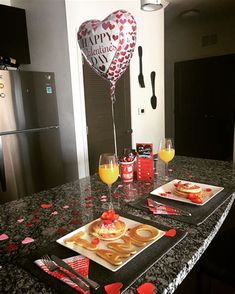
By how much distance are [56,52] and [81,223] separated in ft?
7.25

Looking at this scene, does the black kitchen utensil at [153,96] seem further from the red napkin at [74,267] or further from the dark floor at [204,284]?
the red napkin at [74,267]

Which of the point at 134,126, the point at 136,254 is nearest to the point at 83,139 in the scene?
the point at 134,126

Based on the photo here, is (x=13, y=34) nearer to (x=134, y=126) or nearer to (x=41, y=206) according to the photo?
(x=134, y=126)

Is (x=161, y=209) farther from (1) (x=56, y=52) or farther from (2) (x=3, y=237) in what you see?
(1) (x=56, y=52)

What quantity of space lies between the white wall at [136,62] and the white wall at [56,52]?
66 mm

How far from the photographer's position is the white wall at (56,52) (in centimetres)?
259

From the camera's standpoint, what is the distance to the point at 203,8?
4.18 m

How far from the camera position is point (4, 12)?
260cm

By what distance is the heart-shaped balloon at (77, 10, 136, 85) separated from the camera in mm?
1404

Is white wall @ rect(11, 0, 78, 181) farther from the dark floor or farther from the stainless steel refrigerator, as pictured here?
the dark floor

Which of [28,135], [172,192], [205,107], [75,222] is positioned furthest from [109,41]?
[205,107]

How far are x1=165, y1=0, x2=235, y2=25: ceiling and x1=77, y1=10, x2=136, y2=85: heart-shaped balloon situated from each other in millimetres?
2788

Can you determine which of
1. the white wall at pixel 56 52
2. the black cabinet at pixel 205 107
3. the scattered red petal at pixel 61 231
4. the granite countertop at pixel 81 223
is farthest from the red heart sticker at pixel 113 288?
the black cabinet at pixel 205 107

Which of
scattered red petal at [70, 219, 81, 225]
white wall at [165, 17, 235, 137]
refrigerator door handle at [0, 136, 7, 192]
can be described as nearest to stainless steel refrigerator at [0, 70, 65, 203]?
refrigerator door handle at [0, 136, 7, 192]
